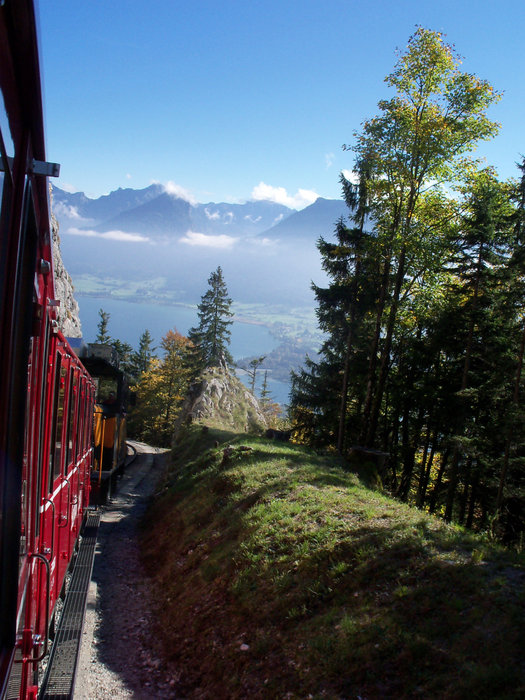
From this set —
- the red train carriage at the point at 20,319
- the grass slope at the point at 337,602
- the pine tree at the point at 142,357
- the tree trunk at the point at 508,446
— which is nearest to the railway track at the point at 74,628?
the grass slope at the point at 337,602

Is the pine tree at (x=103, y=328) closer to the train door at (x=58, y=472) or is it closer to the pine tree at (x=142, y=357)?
the pine tree at (x=142, y=357)

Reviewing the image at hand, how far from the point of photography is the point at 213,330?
57375 mm

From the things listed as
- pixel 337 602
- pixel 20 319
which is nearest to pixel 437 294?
pixel 337 602

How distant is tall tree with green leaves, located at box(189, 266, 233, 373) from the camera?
56.4 meters

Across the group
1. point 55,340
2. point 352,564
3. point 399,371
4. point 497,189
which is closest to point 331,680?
point 352,564

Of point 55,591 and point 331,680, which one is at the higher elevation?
point 55,591

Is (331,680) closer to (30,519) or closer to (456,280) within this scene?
(30,519)

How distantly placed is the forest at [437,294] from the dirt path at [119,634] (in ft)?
24.9

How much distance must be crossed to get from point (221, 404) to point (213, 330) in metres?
17.0

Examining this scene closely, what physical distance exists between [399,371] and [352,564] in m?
18.0

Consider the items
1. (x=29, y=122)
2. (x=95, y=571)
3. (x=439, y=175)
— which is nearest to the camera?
(x=29, y=122)

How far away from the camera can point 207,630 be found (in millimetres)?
7773

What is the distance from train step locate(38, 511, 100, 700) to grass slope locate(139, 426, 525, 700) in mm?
1655

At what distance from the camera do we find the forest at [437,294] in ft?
53.7
